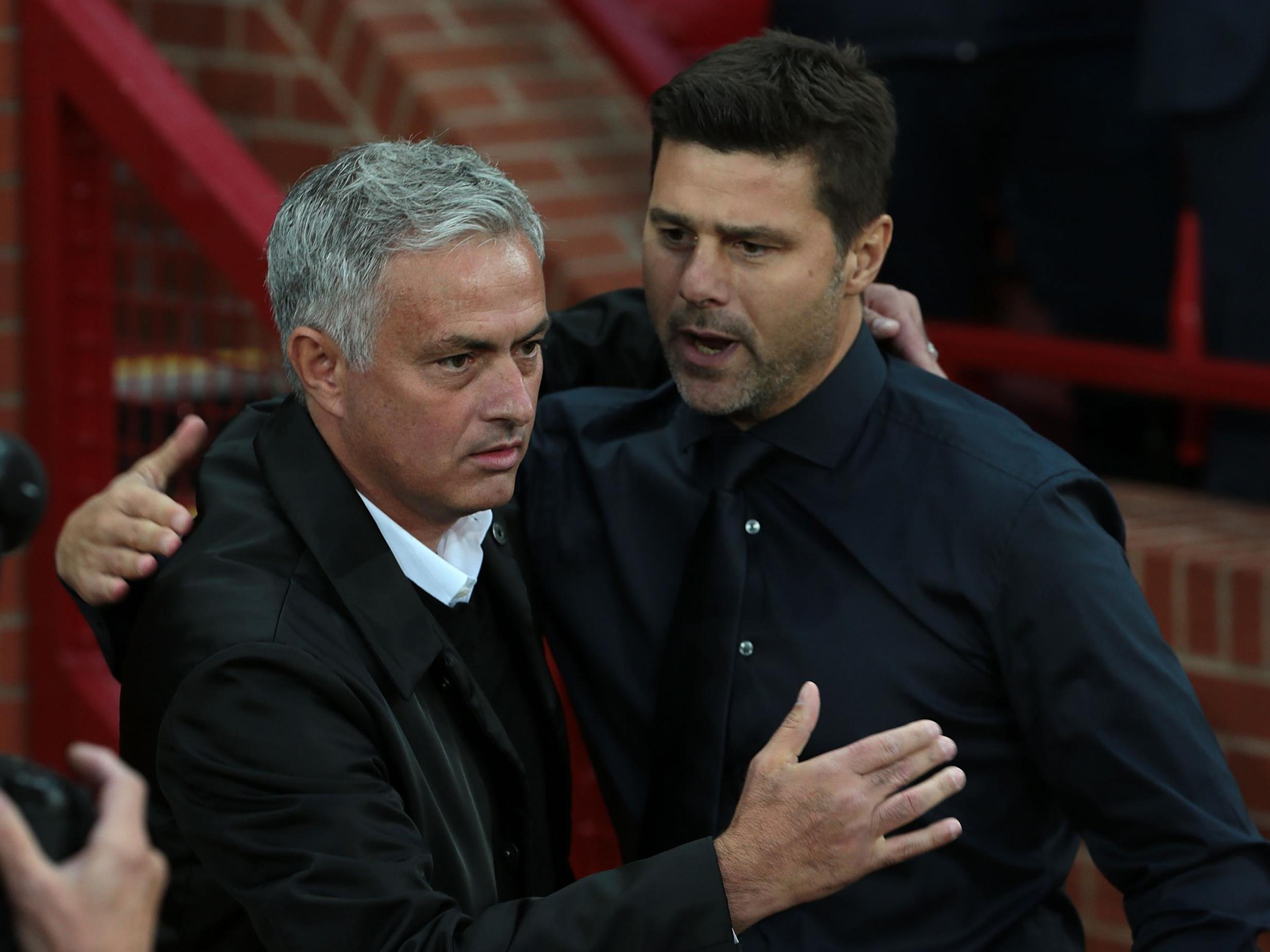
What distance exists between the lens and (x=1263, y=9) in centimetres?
331

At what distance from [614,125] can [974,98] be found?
0.76 meters

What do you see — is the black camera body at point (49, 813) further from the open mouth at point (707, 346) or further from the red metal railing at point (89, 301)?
the red metal railing at point (89, 301)

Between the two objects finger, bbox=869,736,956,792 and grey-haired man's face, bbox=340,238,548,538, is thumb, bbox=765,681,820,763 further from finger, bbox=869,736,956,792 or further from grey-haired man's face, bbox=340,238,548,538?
grey-haired man's face, bbox=340,238,548,538

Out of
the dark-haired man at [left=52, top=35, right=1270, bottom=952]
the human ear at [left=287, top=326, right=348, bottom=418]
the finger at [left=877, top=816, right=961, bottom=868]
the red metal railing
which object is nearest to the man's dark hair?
the dark-haired man at [left=52, top=35, right=1270, bottom=952]

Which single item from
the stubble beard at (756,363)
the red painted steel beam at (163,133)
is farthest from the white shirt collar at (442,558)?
the red painted steel beam at (163,133)

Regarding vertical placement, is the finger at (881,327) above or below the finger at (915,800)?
above

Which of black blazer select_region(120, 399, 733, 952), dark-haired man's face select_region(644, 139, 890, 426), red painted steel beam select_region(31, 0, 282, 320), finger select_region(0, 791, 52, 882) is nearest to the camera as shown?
finger select_region(0, 791, 52, 882)

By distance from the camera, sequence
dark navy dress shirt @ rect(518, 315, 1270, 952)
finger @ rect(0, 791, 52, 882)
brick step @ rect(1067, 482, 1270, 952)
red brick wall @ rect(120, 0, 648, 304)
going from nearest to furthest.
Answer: finger @ rect(0, 791, 52, 882) → dark navy dress shirt @ rect(518, 315, 1270, 952) → brick step @ rect(1067, 482, 1270, 952) → red brick wall @ rect(120, 0, 648, 304)

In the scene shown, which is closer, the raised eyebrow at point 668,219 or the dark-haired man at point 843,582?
the dark-haired man at point 843,582

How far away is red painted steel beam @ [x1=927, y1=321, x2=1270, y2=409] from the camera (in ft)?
10.6

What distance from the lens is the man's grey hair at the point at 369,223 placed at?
2051 millimetres

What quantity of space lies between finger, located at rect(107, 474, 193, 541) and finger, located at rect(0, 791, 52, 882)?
775 millimetres

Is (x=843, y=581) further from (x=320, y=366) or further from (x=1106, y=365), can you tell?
(x=1106, y=365)

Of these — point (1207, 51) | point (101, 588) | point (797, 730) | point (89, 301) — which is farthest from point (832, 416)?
point (89, 301)
